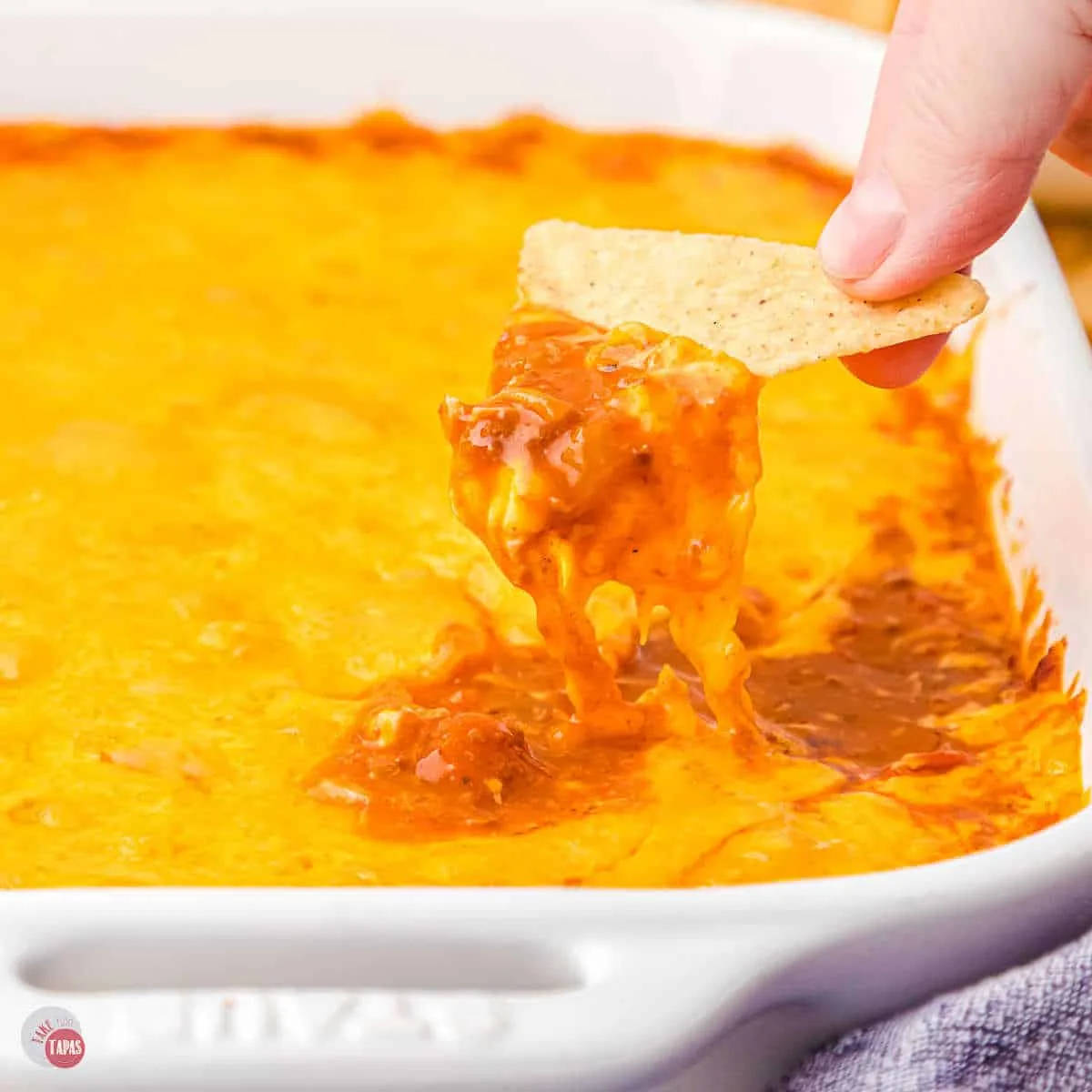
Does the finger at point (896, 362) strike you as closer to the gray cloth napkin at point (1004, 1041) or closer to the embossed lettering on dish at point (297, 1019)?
Result: the gray cloth napkin at point (1004, 1041)

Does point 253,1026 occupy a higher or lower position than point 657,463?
lower

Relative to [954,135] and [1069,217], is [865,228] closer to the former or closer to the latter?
[954,135]

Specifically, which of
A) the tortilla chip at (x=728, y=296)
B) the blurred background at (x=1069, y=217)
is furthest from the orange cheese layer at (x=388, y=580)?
the blurred background at (x=1069, y=217)

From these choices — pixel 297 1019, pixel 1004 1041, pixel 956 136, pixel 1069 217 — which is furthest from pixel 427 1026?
pixel 1069 217

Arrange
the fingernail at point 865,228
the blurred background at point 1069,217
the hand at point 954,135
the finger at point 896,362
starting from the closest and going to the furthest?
the hand at point 954,135 → the fingernail at point 865,228 → the finger at point 896,362 → the blurred background at point 1069,217

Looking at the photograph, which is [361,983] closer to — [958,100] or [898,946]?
[898,946]

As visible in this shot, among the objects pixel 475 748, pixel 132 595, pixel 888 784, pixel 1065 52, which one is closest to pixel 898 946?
pixel 888 784
